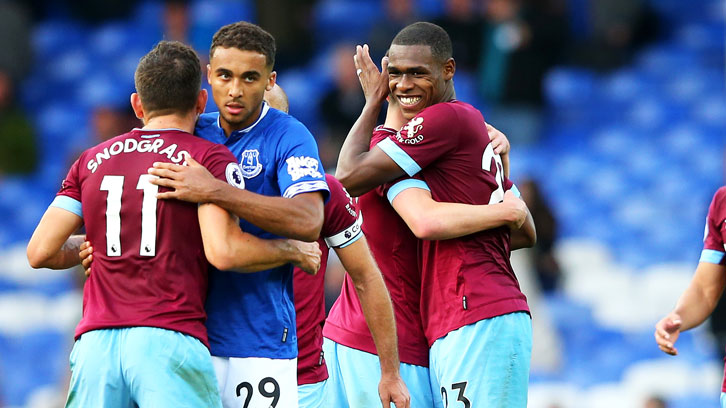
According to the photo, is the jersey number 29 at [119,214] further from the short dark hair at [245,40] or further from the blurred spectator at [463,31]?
the blurred spectator at [463,31]

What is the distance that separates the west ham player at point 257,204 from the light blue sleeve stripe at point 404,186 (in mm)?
676

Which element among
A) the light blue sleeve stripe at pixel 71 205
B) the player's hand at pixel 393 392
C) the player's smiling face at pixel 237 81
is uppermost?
the player's smiling face at pixel 237 81

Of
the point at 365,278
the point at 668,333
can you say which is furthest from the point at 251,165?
the point at 668,333

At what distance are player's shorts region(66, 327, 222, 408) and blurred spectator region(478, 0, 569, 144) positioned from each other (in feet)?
32.7

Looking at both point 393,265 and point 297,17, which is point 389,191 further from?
point 297,17

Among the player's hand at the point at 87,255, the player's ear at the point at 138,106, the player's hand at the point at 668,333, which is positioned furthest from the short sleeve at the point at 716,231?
the player's hand at the point at 87,255

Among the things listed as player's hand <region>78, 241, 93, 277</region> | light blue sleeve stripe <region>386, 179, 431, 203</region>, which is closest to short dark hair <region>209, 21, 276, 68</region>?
light blue sleeve stripe <region>386, 179, 431, 203</region>

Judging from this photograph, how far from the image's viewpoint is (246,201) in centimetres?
477

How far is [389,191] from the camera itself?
5.72 m

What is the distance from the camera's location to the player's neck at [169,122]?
16.3 feet

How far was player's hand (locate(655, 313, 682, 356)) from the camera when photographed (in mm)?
6180

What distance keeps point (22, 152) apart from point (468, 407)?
10.7 meters

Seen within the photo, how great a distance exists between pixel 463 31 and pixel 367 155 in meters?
9.07

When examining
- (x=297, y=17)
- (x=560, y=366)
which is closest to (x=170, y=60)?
(x=560, y=366)
